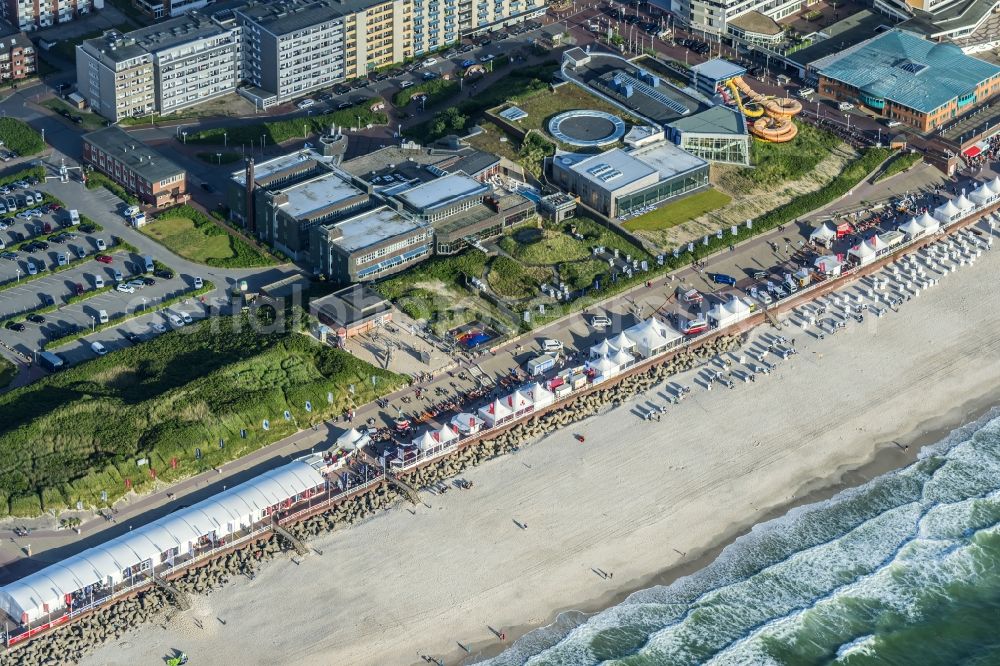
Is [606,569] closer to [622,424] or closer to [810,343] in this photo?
[622,424]

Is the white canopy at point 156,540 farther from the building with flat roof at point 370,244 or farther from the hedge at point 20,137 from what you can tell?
the hedge at point 20,137

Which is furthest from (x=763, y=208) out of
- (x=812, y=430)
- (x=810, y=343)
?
(x=812, y=430)

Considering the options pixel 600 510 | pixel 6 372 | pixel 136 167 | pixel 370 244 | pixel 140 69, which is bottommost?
pixel 600 510

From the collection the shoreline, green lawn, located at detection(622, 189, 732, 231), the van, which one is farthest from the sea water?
green lawn, located at detection(622, 189, 732, 231)

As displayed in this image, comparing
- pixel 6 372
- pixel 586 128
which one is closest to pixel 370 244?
pixel 586 128

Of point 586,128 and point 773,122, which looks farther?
point 773,122

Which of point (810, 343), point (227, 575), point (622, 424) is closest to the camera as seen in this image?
point (227, 575)

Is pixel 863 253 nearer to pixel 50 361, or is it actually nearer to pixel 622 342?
pixel 622 342
